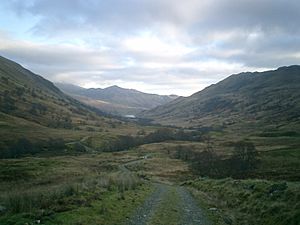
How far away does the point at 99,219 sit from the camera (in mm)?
19812

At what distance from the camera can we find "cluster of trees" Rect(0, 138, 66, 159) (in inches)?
5955

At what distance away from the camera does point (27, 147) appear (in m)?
165

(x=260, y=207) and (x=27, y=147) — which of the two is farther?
(x=27, y=147)

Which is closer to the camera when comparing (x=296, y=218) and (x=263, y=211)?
(x=296, y=218)

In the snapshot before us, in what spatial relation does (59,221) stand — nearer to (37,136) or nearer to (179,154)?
(179,154)

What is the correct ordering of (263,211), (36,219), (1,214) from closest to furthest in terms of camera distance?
(36,219) < (1,214) < (263,211)

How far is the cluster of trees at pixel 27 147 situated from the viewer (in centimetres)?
15125

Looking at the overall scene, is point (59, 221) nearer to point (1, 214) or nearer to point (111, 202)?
point (1, 214)

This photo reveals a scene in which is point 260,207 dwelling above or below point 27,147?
below

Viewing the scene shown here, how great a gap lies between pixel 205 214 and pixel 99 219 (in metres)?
8.93

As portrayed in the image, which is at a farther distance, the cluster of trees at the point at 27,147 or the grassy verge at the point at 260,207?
the cluster of trees at the point at 27,147

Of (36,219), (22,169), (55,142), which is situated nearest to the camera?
(36,219)

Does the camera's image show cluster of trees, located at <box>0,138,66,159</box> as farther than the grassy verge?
Yes

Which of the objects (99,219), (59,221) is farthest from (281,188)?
(59,221)
